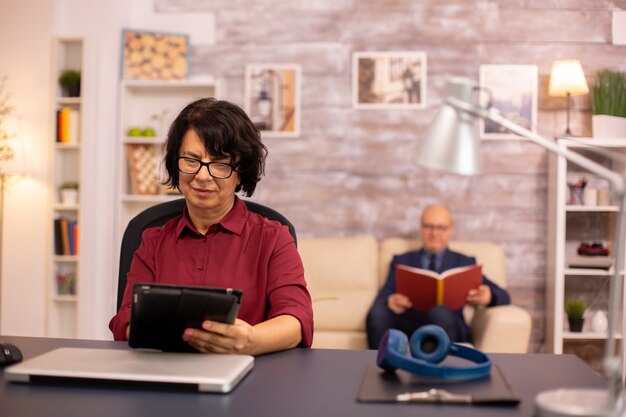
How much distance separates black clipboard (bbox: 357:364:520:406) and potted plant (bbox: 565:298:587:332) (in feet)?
10.6

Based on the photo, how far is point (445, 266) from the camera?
4.34m

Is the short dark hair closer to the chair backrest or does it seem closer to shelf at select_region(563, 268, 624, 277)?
the chair backrest

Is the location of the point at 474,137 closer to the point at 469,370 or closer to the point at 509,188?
the point at 469,370

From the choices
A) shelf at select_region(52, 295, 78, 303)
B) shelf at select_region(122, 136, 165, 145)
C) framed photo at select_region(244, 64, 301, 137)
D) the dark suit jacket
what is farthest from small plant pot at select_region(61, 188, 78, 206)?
the dark suit jacket

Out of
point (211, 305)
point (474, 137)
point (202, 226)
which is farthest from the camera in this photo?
point (202, 226)

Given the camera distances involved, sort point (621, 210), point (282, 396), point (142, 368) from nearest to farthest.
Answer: point (621, 210), point (282, 396), point (142, 368)

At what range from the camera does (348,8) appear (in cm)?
488

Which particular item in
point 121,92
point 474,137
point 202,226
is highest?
point 121,92

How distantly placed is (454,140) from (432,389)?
0.45m

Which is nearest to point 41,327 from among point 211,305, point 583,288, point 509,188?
point 509,188

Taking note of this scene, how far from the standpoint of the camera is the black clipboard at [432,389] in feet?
4.08

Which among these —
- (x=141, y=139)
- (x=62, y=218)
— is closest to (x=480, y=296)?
(x=141, y=139)

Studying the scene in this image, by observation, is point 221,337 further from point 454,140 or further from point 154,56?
point 154,56

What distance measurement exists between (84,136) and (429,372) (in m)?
3.73
